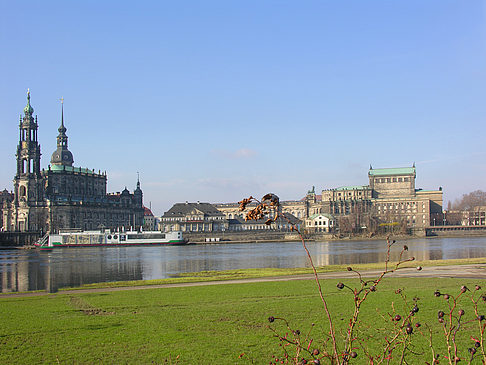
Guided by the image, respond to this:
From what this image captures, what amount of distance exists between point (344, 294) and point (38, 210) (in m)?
172

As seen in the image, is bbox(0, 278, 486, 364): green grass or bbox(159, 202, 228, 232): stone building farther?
bbox(159, 202, 228, 232): stone building

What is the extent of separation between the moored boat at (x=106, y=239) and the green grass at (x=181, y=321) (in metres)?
111

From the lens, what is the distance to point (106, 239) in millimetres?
140500

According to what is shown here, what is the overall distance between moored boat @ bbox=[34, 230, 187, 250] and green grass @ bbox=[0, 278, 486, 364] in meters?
111

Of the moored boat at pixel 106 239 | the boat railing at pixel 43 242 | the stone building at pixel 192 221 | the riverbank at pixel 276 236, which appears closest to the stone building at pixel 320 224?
the riverbank at pixel 276 236

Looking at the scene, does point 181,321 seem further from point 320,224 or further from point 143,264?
point 320,224

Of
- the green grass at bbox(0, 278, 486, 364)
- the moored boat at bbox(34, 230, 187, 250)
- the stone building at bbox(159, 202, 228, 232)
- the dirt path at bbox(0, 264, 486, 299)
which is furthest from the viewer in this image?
the stone building at bbox(159, 202, 228, 232)

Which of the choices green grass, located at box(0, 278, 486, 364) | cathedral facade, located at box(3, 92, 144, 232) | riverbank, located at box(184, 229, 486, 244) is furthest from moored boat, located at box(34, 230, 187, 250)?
green grass, located at box(0, 278, 486, 364)

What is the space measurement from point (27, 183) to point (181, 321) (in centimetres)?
17844

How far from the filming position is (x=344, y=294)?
24.1 meters

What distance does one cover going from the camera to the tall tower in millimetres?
179875

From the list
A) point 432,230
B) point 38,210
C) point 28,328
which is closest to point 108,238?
point 38,210

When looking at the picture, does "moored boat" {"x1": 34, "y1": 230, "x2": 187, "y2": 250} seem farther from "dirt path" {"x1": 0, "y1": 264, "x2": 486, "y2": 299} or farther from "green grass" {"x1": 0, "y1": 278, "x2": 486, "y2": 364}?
"green grass" {"x1": 0, "y1": 278, "x2": 486, "y2": 364}

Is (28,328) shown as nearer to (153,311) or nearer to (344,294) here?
(153,311)
